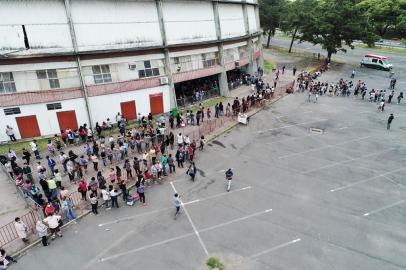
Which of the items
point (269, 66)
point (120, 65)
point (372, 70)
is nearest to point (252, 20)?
point (269, 66)

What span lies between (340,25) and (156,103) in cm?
3657

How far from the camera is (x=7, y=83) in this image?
72.9ft

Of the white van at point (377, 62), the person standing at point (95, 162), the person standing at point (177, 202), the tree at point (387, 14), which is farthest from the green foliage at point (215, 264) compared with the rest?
the tree at point (387, 14)

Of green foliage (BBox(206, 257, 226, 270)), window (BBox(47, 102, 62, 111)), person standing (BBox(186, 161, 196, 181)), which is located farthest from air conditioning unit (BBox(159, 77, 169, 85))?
green foliage (BBox(206, 257, 226, 270))

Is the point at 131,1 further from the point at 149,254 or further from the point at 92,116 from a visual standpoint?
the point at 149,254

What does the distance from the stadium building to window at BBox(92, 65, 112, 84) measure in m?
0.08

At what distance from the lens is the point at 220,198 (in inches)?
666

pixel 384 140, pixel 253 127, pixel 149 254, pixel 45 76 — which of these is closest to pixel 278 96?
pixel 253 127

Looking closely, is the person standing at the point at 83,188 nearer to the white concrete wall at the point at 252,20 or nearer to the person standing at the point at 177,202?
the person standing at the point at 177,202

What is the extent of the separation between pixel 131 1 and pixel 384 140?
23.5 meters

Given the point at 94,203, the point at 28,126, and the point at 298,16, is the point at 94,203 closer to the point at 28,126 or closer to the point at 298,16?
the point at 28,126

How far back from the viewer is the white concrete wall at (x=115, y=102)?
25.6m

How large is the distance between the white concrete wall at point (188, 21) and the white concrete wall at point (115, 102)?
528cm

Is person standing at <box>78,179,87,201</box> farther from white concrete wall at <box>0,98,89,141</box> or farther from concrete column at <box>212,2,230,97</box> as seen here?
concrete column at <box>212,2,230,97</box>
